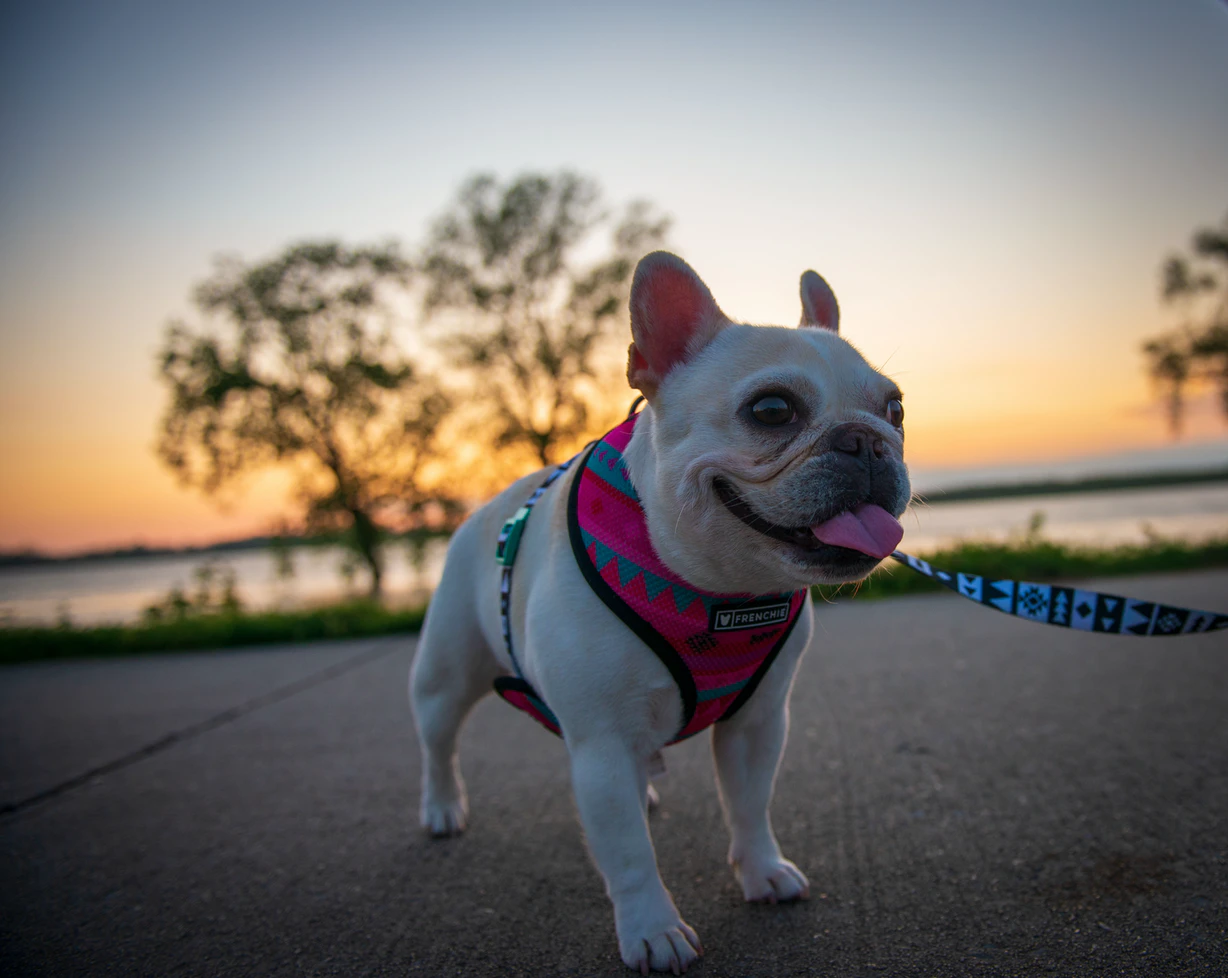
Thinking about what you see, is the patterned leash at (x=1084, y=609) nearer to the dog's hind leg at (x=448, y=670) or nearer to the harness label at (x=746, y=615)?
the harness label at (x=746, y=615)

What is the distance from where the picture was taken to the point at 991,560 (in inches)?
302

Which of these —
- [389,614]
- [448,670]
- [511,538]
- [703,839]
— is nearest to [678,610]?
[511,538]

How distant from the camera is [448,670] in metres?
2.59

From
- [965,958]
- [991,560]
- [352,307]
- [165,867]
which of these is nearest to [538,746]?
[165,867]

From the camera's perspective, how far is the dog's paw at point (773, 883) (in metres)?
2.12

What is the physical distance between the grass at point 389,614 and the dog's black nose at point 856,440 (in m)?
5.81

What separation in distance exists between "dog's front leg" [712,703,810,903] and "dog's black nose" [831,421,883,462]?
0.84m

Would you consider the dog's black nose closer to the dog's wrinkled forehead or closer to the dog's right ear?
the dog's wrinkled forehead

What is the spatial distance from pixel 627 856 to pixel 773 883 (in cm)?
54

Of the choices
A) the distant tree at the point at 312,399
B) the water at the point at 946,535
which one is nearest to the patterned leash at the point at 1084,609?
the water at the point at 946,535

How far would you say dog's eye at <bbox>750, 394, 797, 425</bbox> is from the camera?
5.61ft

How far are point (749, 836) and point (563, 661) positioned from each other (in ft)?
2.57

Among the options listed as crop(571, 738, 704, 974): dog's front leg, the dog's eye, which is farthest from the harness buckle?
the dog's eye

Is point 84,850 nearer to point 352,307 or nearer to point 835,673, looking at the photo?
point 835,673
